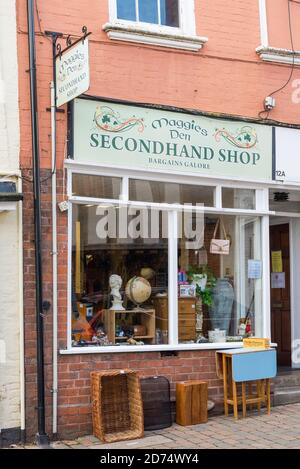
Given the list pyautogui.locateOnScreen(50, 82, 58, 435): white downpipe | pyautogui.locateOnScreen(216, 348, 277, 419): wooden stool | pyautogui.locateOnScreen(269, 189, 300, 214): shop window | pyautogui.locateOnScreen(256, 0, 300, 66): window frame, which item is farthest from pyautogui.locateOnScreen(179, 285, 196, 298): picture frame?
pyautogui.locateOnScreen(256, 0, 300, 66): window frame

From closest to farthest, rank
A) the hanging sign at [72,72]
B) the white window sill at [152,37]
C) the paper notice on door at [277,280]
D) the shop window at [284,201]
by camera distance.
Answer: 1. the hanging sign at [72,72]
2. the white window sill at [152,37]
3. the shop window at [284,201]
4. the paper notice on door at [277,280]

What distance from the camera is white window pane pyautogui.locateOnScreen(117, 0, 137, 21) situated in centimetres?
834

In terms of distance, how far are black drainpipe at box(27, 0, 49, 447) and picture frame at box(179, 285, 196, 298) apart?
2019 millimetres

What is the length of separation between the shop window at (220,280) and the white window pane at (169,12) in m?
2.49

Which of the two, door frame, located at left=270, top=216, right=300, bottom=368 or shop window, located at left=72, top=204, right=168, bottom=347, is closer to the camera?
shop window, located at left=72, top=204, right=168, bottom=347

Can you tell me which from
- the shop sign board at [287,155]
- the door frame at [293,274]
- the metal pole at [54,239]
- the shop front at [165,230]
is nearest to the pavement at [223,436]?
the metal pole at [54,239]

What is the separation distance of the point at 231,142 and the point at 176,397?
3.24 metres

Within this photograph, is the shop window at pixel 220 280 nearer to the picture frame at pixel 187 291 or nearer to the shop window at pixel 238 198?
the picture frame at pixel 187 291

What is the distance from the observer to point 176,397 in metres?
8.05

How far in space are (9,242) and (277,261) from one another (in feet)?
16.2

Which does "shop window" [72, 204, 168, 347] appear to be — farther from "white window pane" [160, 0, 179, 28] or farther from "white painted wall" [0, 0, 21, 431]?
"white window pane" [160, 0, 179, 28]

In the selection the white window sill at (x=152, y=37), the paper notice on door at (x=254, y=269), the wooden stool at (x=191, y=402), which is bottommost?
the wooden stool at (x=191, y=402)

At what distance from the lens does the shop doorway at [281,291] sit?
10.4 metres
